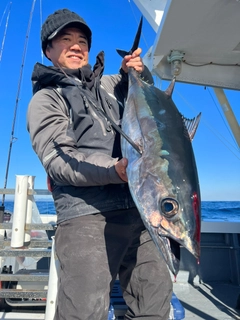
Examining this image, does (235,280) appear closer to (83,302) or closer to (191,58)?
(191,58)

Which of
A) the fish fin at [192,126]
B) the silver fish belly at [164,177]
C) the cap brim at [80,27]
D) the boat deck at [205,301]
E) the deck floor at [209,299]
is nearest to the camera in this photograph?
the silver fish belly at [164,177]

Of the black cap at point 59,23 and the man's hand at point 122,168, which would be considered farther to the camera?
the black cap at point 59,23

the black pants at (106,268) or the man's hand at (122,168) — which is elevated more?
the man's hand at (122,168)

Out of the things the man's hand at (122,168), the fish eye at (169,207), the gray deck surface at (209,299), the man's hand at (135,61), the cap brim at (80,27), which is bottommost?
the gray deck surface at (209,299)

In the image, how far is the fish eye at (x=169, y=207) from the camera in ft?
4.05

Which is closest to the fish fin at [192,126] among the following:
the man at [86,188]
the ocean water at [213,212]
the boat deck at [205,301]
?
the man at [86,188]

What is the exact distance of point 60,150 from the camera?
153 centimetres

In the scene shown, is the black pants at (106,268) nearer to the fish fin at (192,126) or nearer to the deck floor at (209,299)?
the fish fin at (192,126)

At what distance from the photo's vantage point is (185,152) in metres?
1.48

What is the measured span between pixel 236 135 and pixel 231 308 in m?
2.13

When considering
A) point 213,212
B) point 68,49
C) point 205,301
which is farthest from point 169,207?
point 213,212

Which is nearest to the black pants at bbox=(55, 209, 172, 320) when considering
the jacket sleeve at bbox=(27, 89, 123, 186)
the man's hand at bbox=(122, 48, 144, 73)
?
the jacket sleeve at bbox=(27, 89, 123, 186)

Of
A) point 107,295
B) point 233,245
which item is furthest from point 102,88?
point 233,245

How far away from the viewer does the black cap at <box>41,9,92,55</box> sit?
76.5 inches
